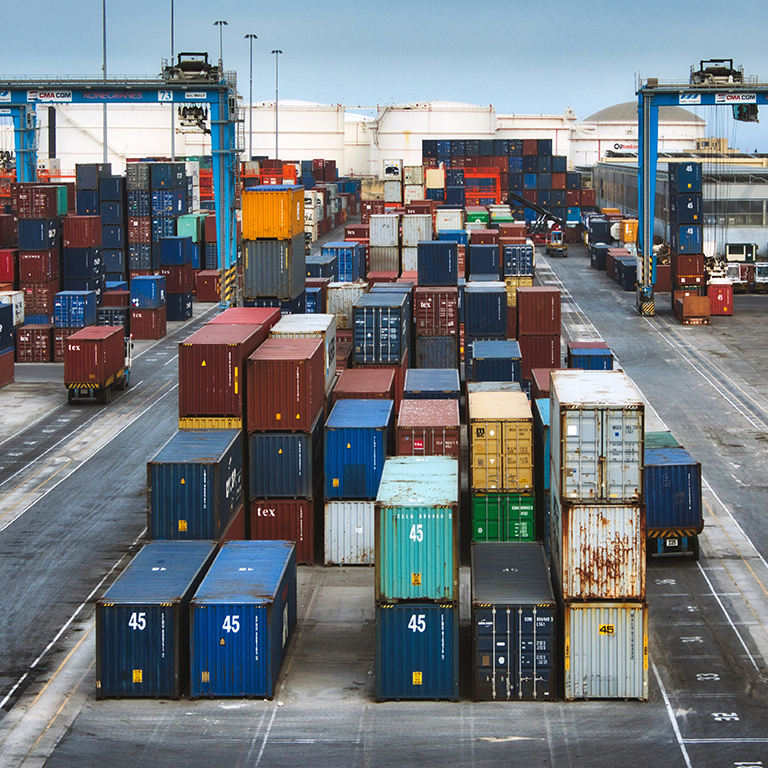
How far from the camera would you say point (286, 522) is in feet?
125

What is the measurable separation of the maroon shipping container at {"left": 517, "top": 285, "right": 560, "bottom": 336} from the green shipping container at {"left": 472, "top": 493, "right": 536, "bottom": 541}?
86.7ft

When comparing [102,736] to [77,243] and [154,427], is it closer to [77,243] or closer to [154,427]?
[154,427]

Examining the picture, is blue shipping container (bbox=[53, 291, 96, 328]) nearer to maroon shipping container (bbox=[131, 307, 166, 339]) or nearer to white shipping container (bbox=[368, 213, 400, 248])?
maroon shipping container (bbox=[131, 307, 166, 339])

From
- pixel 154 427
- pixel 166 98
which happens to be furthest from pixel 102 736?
pixel 166 98

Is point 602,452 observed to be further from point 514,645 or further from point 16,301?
point 16,301

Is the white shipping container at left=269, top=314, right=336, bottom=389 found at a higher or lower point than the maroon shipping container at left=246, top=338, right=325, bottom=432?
higher

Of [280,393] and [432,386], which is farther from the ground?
[280,393]

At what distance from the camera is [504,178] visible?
519 feet

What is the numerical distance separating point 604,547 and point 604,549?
0.05m

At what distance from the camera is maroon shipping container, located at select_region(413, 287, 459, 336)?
2317 inches

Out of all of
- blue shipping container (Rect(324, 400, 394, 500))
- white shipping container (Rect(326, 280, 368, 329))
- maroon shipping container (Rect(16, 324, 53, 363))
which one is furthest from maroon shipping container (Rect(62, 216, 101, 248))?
blue shipping container (Rect(324, 400, 394, 500))

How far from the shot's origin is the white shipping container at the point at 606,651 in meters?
→ 28.6

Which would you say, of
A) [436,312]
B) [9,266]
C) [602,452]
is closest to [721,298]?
[436,312]

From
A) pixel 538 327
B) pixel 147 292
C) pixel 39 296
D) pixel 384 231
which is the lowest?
pixel 538 327
